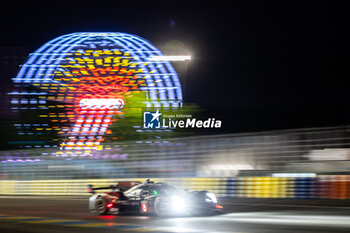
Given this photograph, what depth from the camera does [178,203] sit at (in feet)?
34.5

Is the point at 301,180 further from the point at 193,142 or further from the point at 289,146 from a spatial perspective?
the point at 193,142

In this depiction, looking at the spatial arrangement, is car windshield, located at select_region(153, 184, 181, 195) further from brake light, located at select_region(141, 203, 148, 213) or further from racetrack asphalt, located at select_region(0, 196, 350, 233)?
racetrack asphalt, located at select_region(0, 196, 350, 233)

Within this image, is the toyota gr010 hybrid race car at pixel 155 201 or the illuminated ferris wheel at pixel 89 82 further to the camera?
the illuminated ferris wheel at pixel 89 82

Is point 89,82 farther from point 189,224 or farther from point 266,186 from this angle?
point 189,224

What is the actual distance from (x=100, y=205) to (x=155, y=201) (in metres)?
1.73

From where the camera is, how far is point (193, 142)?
66.6 feet

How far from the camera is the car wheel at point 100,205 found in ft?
38.2

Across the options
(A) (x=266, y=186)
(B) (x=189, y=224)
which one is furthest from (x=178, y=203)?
(A) (x=266, y=186)

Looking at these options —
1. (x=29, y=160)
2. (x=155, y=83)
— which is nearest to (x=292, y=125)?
(x=155, y=83)

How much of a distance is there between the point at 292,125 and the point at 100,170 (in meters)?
40.3

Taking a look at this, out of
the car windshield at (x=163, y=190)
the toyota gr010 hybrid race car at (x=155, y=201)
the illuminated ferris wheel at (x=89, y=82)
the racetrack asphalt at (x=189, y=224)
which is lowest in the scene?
the racetrack asphalt at (x=189, y=224)

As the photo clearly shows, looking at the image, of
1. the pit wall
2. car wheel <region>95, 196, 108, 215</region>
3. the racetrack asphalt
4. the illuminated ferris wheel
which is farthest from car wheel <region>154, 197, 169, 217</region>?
the illuminated ferris wheel

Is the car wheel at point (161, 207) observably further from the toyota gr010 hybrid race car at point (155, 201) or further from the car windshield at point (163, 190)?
the car windshield at point (163, 190)

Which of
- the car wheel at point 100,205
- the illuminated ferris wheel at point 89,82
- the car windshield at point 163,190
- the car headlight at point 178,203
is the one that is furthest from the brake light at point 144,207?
the illuminated ferris wheel at point 89,82
